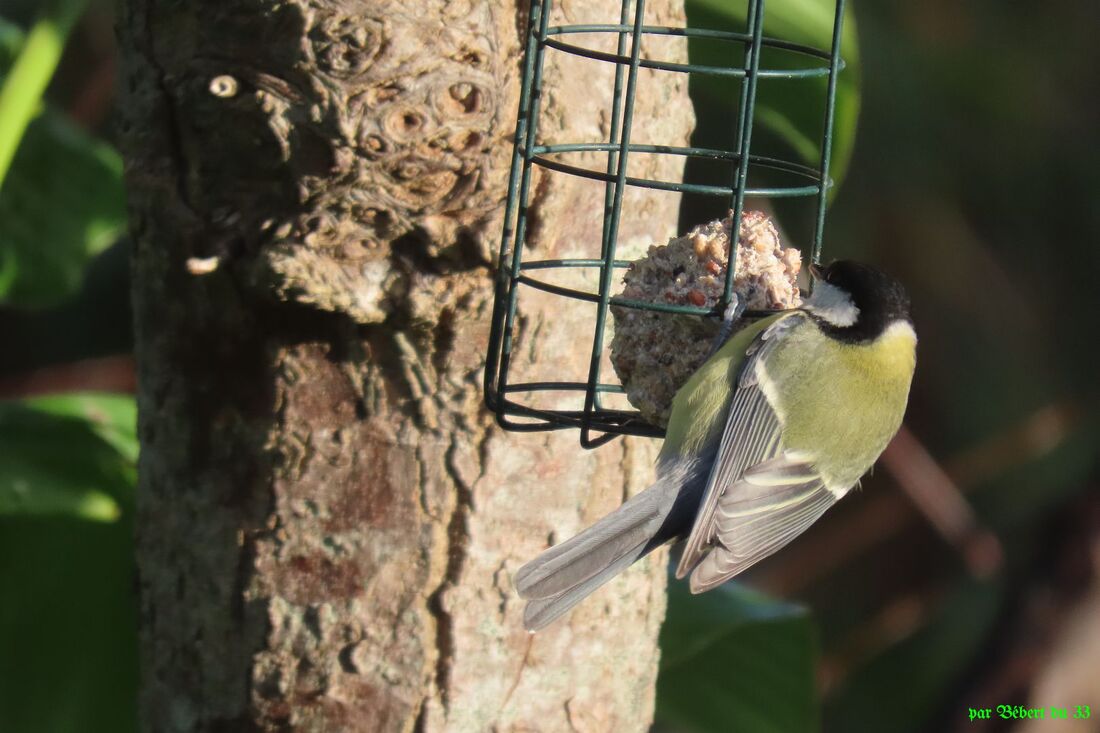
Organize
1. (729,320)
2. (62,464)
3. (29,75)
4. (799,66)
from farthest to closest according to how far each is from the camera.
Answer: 1. (799,66)
2. (62,464)
3. (29,75)
4. (729,320)

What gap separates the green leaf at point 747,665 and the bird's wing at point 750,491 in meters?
0.57

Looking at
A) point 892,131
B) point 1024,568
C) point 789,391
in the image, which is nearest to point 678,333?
point 789,391

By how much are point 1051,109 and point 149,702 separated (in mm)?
4105

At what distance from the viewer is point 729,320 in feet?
5.92

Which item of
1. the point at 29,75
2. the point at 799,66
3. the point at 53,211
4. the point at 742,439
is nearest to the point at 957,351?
the point at 799,66

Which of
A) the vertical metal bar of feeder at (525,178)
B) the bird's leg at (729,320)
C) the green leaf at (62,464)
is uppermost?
the vertical metal bar of feeder at (525,178)

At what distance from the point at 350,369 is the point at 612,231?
0.45 m

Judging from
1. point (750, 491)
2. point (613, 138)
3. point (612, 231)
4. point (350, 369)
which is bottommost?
point (750, 491)

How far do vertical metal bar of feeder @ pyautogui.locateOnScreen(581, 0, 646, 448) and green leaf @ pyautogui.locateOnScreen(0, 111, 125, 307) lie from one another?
1.46 m

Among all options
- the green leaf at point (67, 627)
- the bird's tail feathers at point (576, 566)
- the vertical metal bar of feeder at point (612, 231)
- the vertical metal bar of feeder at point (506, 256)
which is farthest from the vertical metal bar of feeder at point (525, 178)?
the green leaf at point (67, 627)

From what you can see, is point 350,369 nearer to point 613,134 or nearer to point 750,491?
point 613,134

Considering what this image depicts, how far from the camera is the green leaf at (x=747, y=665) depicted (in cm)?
248

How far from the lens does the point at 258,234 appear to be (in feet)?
5.68

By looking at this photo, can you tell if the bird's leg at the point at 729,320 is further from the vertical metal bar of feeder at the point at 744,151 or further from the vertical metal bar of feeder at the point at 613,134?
the vertical metal bar of feeder at the point at 613,134
